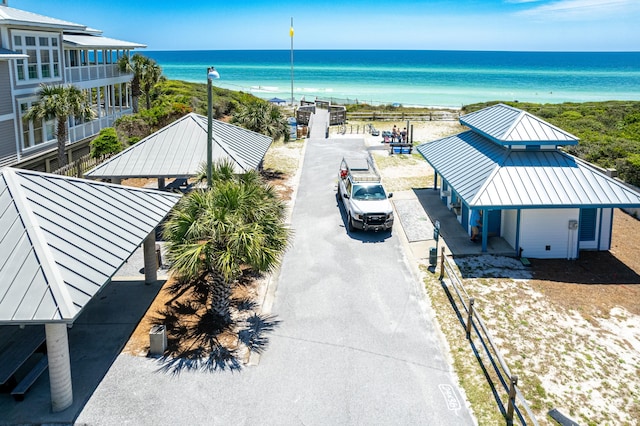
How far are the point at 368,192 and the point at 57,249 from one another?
47.2 ft

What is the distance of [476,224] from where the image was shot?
800 inches

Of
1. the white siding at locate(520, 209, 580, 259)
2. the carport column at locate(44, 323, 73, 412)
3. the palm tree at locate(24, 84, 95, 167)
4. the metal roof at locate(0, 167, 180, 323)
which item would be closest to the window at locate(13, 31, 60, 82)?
the palm tree at locate(24, 84, 95, 167)

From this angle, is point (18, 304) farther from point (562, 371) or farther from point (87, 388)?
point (562, 371)

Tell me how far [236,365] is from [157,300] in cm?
443

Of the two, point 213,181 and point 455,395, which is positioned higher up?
point 213,181

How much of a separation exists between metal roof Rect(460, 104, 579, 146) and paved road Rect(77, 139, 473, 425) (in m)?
7.18

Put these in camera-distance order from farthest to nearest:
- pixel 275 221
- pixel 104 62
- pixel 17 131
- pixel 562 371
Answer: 1. pixel 104 62
2. pixel 17 131
3. pixel 275 221
4. pixel 562 371

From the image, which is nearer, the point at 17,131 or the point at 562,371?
the point at 562,371

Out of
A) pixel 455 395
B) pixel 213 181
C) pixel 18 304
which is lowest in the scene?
pixel 455 395

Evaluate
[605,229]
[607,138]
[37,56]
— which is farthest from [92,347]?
[607,138]

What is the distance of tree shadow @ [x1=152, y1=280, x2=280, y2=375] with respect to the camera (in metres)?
12.6

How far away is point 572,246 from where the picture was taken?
19.2m

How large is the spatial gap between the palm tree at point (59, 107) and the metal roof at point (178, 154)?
5.33m

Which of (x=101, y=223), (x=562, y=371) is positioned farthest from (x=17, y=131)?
(x=562, y=371)
